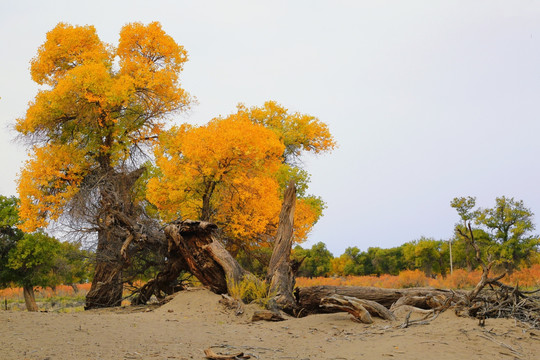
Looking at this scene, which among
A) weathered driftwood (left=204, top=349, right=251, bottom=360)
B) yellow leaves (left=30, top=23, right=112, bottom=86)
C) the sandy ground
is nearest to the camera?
weathered driftwood (left=204, top=349, right=251, bottom=360)

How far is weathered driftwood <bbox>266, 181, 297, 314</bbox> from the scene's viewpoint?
13.1 metres

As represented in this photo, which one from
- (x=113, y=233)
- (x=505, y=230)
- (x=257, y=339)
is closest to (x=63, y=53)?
(x=113, y=233)

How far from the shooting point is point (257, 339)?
8.79m

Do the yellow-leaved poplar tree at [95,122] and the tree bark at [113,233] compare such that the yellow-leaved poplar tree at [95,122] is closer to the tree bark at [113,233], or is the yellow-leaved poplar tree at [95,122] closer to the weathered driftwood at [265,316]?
the tree bark at [113,233]

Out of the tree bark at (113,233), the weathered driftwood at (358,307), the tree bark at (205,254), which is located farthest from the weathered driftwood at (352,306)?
the tree bark at (113,233)

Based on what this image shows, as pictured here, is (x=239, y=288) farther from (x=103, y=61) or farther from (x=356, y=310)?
(x=103, y=61)

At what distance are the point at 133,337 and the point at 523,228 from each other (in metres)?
36.5

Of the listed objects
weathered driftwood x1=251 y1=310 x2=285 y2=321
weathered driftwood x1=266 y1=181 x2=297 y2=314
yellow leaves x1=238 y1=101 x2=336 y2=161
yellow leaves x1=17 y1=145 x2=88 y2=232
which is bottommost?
weathered driftwood x1=251 y1=310 x2=285 y2=321

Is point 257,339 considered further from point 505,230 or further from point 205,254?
point 505,230

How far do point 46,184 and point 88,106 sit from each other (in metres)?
3.77

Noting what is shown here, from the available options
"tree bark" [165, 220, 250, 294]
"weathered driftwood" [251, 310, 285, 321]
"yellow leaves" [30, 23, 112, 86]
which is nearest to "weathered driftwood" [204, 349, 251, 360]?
"weathered driftwood" [251, 310, 285, 321]

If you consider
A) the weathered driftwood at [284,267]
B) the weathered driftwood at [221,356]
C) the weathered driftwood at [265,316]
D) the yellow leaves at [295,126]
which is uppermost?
the yellow leaves at [295,126]

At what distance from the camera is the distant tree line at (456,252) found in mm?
36906

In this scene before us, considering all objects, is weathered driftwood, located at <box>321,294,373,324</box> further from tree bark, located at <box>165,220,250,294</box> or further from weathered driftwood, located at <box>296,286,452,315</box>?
tree bark, located at <box>165,220,250,294</box>
